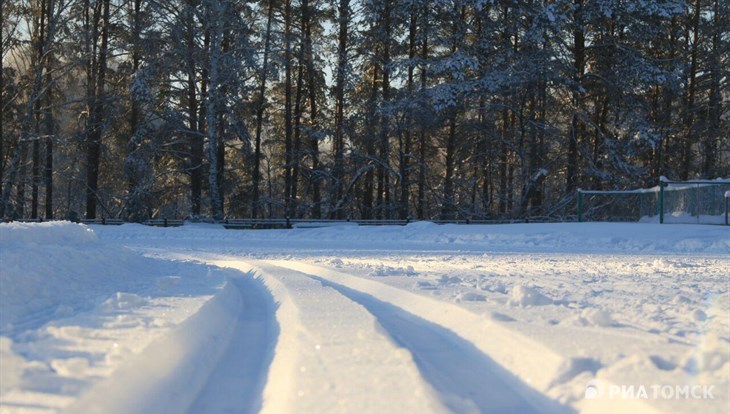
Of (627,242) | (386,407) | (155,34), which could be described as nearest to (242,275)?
(386,407)

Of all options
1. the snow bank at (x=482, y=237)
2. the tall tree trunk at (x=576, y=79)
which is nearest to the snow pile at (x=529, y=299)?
the snow bank at (x=482, y=237)

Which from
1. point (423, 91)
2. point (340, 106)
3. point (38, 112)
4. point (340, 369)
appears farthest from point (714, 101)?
point (340, 369)

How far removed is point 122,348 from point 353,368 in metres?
1.70

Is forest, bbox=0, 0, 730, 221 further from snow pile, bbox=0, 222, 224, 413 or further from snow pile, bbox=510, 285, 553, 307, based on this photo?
snow pile, bbox=510, 285, 553, 307

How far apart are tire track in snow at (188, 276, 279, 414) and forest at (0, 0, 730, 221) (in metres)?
23.3

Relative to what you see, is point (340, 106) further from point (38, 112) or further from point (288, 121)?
point (38, 112)

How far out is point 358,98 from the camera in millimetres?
35719

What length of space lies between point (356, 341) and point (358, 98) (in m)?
31.7

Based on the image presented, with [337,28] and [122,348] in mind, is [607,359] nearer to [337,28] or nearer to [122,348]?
[122,348]

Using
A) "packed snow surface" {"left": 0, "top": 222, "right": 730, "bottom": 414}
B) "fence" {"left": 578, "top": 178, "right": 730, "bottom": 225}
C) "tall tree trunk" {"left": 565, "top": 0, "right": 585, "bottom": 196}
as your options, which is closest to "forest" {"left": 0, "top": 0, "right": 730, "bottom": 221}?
"tall tree trunk" {"left": 565, "top": 0, "right": 585, "bottom": 196}

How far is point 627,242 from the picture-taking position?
19250 millimetres

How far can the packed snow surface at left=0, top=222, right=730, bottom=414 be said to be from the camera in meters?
3.63

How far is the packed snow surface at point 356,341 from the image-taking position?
11.9 ft

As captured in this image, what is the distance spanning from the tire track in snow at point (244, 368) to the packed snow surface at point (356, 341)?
2cm
